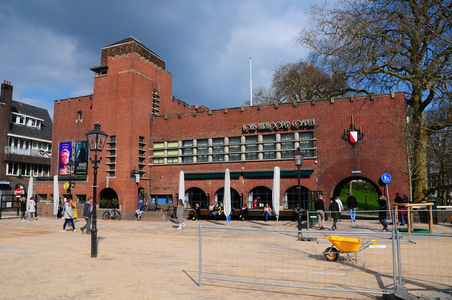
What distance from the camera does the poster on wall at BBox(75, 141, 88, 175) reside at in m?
29.1

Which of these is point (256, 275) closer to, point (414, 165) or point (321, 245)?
point (321, 245)

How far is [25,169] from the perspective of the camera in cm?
4209

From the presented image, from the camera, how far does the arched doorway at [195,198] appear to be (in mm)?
26734

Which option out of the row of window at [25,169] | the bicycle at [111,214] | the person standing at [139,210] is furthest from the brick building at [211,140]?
the row of window at [25,169]

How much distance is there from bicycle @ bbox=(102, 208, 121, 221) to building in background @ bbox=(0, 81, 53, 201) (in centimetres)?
1706

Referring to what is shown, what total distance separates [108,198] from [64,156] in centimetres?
619

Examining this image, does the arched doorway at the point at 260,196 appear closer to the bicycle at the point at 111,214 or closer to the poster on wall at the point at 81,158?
the bicycle at the point at 111,214

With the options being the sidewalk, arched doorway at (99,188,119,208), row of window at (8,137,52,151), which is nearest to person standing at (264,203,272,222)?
the sidewalk

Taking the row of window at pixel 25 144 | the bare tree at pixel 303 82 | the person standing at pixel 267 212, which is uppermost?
the bare tree at pixel 303 82

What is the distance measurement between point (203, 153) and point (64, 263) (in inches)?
717

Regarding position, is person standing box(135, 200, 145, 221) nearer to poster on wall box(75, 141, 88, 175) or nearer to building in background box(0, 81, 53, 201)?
poster on wall box(75, 141, 88, 175)

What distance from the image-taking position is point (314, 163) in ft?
76.0

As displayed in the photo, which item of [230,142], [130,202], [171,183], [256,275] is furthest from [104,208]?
[256,275]

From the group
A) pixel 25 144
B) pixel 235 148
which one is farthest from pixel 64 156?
pixel 235 148
